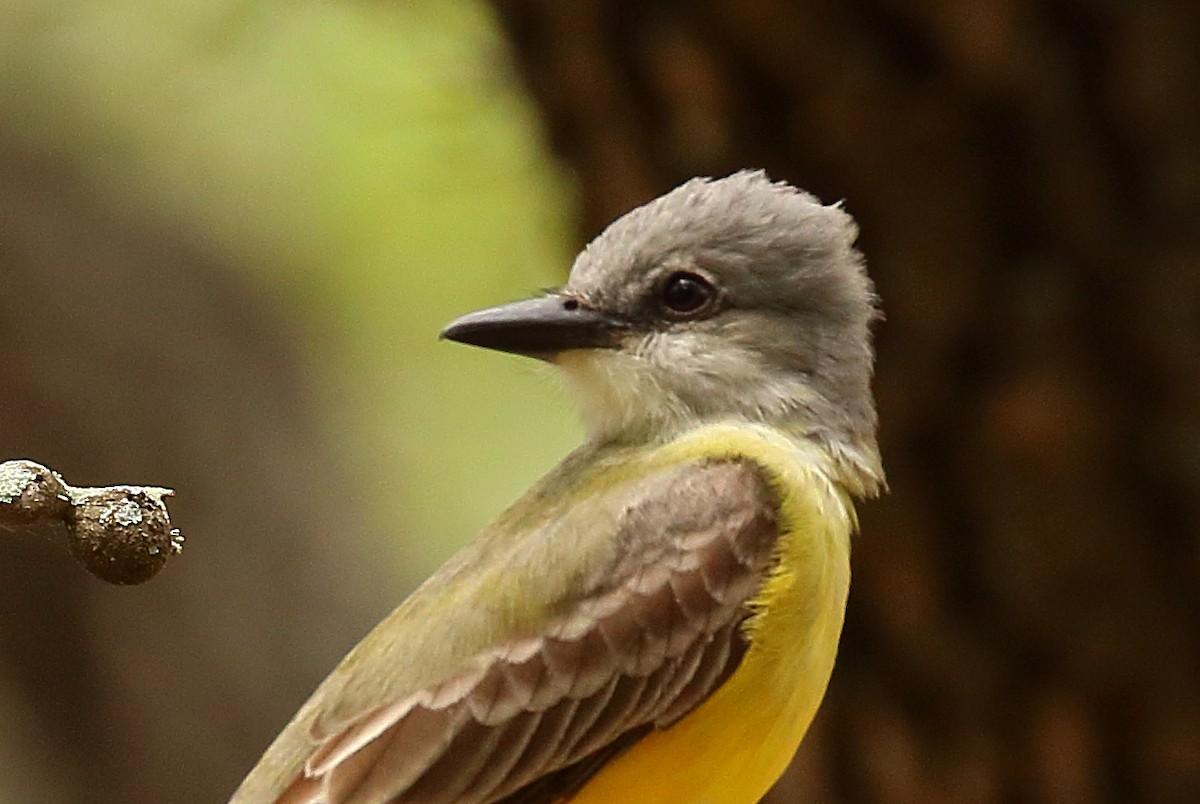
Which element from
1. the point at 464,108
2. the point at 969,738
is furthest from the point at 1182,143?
the point at 464,108

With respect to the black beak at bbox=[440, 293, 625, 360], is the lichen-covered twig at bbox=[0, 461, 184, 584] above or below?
above

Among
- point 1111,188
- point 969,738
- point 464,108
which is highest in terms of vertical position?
point 464,108

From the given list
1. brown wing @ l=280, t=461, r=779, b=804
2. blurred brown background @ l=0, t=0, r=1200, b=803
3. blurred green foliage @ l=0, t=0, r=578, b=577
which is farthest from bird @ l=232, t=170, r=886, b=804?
blurred green foliage @ l=0, t=0, r=578, b=577

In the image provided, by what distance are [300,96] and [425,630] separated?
12.1ft

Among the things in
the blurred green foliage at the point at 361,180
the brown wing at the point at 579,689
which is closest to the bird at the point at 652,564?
the brown wing at the point at 579,689

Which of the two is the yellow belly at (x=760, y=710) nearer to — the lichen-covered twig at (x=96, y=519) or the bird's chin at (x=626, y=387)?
the bird's chin at (x=626, y=387)

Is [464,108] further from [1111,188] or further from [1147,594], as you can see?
[1147,594]

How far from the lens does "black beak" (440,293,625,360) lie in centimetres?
350

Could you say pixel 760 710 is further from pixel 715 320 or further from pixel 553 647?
pixel 715 320

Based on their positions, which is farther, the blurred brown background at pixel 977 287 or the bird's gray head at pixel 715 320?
the blurred brown background at pixel 977 287

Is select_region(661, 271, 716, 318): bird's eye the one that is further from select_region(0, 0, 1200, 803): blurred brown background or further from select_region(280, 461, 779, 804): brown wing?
select_region(0, 0, 1200, 803): blurred brown background

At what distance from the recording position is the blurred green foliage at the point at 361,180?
589 centimetres

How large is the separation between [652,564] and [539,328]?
545mm

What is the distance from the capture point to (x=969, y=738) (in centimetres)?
510
